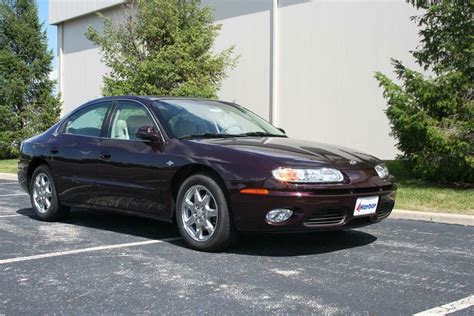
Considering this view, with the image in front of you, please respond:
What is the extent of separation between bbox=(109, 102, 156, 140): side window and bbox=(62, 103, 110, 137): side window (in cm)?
22

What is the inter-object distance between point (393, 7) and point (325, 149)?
398 inches

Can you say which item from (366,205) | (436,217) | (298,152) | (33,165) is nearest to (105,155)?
(33,165)

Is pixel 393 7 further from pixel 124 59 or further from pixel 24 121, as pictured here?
pixel 24 121

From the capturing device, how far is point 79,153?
6414mm

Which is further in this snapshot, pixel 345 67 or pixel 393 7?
pixel 345 67

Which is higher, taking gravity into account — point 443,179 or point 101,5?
point 101,5

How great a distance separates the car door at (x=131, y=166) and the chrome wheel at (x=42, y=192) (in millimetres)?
1039

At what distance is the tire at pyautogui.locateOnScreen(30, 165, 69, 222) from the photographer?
22.4 ft

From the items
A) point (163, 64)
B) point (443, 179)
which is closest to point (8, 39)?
point (163, 64)

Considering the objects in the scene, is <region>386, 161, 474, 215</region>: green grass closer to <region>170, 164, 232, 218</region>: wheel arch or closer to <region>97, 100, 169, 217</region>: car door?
<region>170, 164, 232, 218</region>: wheel arch

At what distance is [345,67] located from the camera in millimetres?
15445

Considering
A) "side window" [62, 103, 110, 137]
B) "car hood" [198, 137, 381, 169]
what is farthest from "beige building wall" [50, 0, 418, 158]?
"side window" [62, 103, 110, 137]

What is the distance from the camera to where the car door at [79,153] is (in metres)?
6.30

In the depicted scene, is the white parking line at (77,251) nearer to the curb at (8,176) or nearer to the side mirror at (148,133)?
the side mirror at (148,133)
